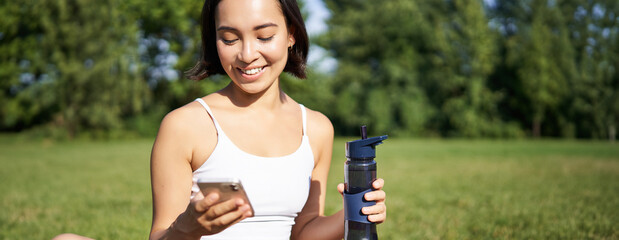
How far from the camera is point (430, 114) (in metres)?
39.4

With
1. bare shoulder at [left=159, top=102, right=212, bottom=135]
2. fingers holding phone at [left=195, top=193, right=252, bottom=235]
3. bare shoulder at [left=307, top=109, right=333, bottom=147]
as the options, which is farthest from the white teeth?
fingers holding phone at [left=195, top=193, right=252, bottom=235]

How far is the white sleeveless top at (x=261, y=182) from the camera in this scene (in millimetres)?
2076

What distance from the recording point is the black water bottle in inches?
72.8

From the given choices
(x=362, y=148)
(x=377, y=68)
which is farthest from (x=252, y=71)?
(x=377, y=68)

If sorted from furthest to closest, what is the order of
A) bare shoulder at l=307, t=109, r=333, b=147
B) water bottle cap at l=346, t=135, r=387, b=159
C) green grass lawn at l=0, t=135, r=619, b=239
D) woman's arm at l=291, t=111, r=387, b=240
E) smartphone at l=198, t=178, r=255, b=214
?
green grass lawn at l=0, t=135, r=619, b=239, bare shoulder at l=307, t=109, r=333, b=147, woman's arm at l=291, t=111, r=387, b=240, water bottle cap at l=346, t=135, r=387, b=159, smartphone at l=198, t=178, r=255, b=214

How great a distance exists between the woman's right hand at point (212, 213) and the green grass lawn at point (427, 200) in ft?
12.3

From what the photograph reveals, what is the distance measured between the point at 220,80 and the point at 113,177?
21.0 metres

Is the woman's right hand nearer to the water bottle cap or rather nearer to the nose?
the water bottle cap

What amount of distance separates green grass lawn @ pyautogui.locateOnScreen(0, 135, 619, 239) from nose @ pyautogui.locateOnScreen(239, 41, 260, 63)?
339cm

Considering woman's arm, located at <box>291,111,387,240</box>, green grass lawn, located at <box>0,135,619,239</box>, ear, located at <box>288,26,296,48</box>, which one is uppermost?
ear, located at <box>288,26,296,48</box>

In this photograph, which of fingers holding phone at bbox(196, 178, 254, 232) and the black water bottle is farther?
the black water bottle

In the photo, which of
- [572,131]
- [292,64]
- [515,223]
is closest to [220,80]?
[572,131]

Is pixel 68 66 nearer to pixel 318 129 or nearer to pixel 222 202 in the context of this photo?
pixel 318 129

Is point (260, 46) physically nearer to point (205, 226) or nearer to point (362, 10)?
point (205, 226)
